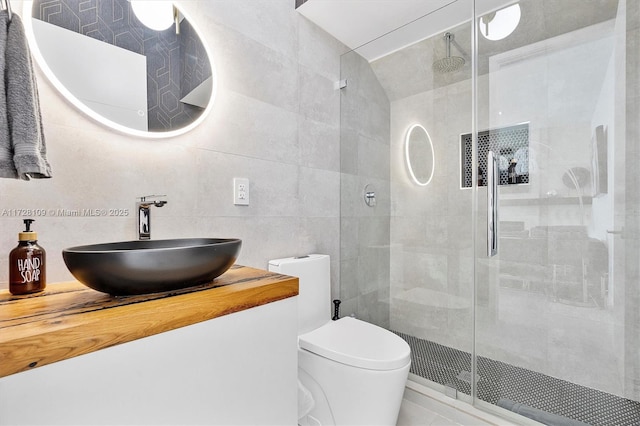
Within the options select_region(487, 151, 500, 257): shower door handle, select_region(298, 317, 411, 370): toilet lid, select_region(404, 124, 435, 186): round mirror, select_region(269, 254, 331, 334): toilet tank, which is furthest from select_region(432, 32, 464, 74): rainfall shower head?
select_region(298, 317, 411, 370): toilet lid

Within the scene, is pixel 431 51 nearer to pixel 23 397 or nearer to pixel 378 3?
pixel 378 3

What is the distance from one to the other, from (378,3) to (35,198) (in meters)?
1.81

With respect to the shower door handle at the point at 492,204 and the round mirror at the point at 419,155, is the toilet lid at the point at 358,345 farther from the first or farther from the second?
the round mirror at the point at 419,155

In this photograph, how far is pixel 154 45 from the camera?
48.1 inches

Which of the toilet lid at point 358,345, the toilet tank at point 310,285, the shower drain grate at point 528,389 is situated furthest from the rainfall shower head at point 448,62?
the shower drain grate at point 528,389

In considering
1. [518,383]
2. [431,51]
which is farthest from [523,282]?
[431,51]

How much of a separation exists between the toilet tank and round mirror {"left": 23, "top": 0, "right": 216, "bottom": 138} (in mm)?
781

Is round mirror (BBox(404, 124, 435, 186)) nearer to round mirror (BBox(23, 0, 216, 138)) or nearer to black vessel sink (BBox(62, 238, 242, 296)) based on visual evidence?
round mirror (BBox(23, 0, 216, 138))

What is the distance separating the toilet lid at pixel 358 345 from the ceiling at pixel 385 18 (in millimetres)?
1711

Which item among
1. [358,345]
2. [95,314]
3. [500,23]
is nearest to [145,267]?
[95,314]

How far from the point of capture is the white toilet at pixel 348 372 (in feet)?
3.99

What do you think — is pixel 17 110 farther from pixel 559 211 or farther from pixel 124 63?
pixel 559 211

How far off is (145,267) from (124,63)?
0.85 m

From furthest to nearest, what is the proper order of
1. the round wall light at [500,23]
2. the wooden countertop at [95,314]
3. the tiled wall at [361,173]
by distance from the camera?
the tiled wall at [361,173]
the round wall light at [500,23]
the wooden countertop at [95,314]
